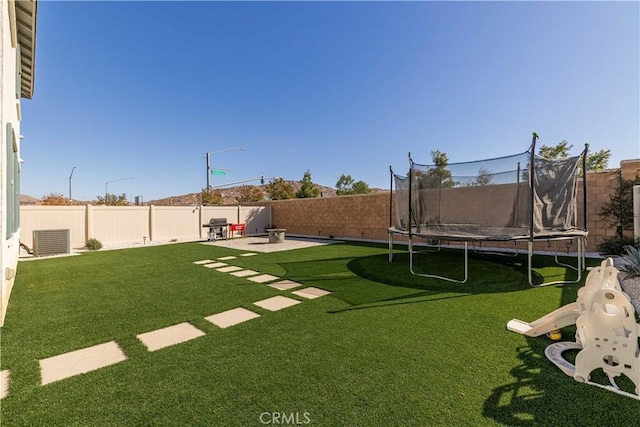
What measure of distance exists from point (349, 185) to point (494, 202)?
101ft

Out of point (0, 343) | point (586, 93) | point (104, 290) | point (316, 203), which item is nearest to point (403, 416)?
point (0, 343)

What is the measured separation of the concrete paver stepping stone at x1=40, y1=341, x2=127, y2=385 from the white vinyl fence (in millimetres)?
8916

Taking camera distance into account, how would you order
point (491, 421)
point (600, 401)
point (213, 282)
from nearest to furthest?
point (491, 421) < point (600, 401) < point (213, 282)

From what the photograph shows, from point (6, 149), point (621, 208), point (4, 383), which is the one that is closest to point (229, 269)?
point (6, 149)

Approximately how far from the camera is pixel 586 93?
743 cm

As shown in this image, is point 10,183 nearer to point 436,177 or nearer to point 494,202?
point 436,177

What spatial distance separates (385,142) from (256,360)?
16272 mm

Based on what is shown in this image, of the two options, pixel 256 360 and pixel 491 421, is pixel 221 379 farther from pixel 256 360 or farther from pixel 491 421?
A: pixel 491 421

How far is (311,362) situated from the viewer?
81.6 inches

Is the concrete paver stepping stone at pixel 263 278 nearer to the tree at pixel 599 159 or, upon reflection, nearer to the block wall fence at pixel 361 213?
the block wall fence at pixel 361 213

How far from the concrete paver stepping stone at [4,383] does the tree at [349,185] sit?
33884mm

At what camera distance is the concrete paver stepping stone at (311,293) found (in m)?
3.85

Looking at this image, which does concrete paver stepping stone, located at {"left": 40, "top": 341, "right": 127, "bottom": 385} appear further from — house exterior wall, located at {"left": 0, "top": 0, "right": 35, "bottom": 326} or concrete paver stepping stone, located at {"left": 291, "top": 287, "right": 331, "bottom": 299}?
concrete paver stepping stone, located at {"left": 291, "top": 287, "right": 331, "bottom": 299}

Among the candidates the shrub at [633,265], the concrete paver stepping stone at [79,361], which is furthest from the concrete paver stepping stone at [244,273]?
the shrub at [633,265]
